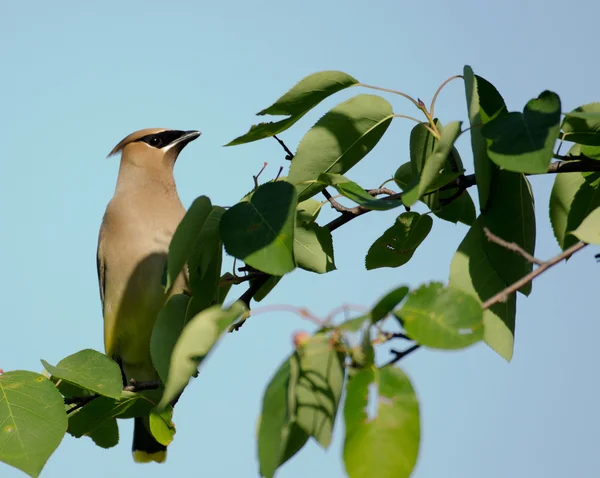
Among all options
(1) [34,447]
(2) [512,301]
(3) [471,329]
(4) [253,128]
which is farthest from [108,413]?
(3) [471,329]

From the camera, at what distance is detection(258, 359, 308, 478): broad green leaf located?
1.53 meters

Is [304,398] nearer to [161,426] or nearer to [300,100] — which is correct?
[300,100]

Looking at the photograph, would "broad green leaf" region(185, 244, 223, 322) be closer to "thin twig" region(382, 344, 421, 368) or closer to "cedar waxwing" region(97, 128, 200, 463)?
"thin twig" region(382, 344, 421, 368)

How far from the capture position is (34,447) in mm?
2178

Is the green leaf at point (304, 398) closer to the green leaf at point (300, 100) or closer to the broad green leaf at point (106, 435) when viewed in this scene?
the green leaf at point (300, 100)

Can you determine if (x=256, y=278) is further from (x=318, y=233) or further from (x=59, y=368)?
(x=59, y=368)

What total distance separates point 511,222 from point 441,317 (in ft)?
1.91

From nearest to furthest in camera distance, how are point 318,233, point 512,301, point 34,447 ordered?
point 512,301, point 34,447, point 318,233

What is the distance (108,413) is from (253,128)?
1.04 m

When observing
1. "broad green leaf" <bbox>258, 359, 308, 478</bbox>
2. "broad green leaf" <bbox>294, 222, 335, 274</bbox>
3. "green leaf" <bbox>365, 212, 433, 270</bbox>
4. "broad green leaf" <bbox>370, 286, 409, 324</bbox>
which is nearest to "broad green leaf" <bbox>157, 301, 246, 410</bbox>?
"broad green leaf" <bbox>258, 359, 308, 478</bbox>

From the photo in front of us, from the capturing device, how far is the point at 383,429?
1.48m

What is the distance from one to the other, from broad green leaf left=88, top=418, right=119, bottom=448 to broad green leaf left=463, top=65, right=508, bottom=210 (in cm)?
153

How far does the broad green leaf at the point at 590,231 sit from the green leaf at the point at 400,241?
27.5 inches

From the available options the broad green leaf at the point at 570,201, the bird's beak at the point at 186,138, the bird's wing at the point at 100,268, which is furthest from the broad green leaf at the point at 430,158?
the bird's beak at the point at 186,138
